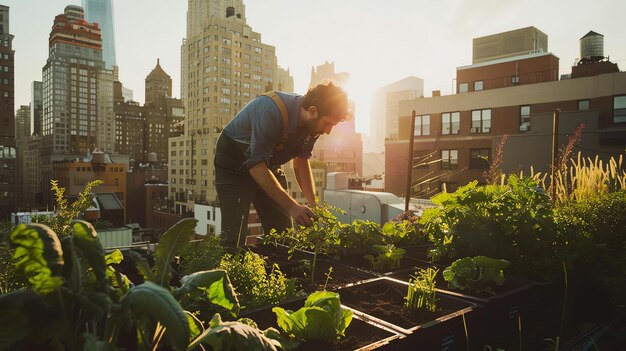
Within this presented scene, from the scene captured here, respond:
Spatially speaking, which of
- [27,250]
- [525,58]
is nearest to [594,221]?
[27,250]

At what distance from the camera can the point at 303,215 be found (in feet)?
8.57

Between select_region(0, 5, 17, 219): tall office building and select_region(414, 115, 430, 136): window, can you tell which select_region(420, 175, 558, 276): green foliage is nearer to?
select_region(414, 115, 430, 136): window

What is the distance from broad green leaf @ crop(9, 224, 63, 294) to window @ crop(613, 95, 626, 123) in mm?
34443

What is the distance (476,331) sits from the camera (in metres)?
1.92

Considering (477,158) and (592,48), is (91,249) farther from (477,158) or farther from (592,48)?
(592,48)

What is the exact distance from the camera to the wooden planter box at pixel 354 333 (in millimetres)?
1544

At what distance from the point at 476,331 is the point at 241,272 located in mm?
1165

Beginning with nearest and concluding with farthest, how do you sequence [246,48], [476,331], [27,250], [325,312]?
[27,250] → [325,312] → [476,331] → [246,48]

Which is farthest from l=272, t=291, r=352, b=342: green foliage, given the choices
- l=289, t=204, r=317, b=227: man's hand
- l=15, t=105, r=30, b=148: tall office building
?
l=15, t=105, r=30, b=148: tall office building

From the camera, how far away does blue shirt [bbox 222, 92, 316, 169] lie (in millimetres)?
3045

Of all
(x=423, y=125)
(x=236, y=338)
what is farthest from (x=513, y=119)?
(x=236, y=338)

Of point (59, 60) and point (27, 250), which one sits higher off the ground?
point (59, 60)

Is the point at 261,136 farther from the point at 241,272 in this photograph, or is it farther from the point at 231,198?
the point at 241,272

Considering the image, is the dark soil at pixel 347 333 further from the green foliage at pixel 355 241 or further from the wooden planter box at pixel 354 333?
the green foliage at pixel 355 241
